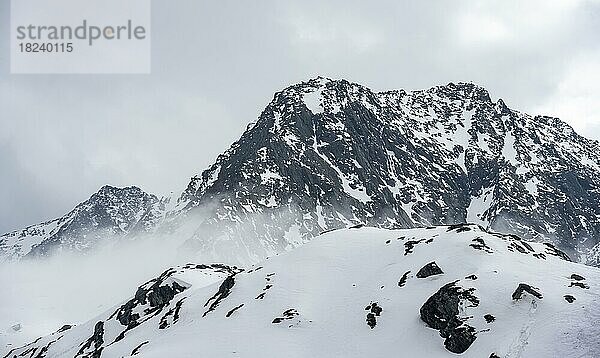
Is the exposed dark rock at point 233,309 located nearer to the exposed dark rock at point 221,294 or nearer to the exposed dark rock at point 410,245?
the exposed dark rock at point 221,294

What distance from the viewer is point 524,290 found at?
53.8 metres

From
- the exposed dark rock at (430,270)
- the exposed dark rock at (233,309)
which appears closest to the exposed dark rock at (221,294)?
the exposed dark rock at (233,309)

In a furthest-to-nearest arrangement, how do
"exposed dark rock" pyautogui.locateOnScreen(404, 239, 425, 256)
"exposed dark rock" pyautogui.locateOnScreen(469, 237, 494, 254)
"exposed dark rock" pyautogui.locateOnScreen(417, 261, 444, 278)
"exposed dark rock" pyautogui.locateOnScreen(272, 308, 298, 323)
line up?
"exposed dark rock" pyautogui.locateOnScreen(404, 239, 425, 256)
"exposed dark rock" pyautogui.locateOnScreen(469, 237, 494, 254)
"exposed dark rock" pyautogui.locateOnScreen(272, 308, 298, 323)
"exposed dark rock" pyautogui.locateOnScreen(417, 261, 444, 278)

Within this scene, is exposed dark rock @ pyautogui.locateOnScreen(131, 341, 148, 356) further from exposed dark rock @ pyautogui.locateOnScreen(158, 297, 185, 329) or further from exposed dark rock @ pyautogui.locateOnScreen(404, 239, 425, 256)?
exposed dark rock @ pyautogui.locateOnScreen(404, 239, 425, 256)

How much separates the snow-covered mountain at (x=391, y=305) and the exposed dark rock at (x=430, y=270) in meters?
0.12

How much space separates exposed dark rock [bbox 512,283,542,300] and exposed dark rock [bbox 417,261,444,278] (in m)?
10.9

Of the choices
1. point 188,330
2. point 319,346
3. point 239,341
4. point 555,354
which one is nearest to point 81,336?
point 188,330

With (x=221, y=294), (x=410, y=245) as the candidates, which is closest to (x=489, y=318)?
(x=410, y=245)

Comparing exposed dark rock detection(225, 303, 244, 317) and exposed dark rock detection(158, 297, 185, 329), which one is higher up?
exposed dark rock detection(225, 303, 244, 317)

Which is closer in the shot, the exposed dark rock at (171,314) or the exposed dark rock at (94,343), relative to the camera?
the exposed dark rock at (171,314)

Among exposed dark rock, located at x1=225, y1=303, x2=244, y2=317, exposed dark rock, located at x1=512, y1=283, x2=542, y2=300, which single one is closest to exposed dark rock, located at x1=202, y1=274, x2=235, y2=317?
exposed dark rock, located at x1=225, y1=303, x2=244, y2=317

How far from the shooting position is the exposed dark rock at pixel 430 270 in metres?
64.1

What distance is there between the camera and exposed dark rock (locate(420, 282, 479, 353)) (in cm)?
5072

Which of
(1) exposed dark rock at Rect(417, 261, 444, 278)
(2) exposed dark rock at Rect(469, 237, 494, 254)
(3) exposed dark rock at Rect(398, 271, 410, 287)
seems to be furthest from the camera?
(2) exposed dark rock at Rect(469, 237, 494, 254)
